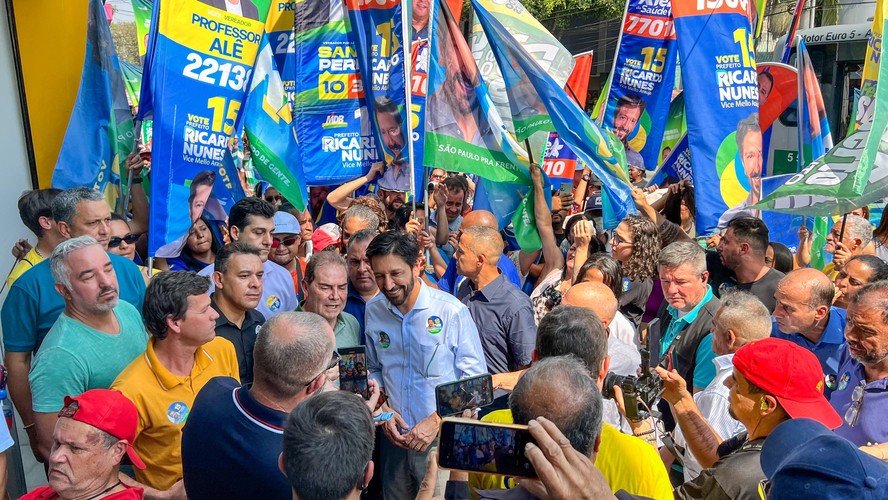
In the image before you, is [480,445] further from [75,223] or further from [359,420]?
[75,223]

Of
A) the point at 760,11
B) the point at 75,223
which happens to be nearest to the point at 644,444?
the point at 75,223

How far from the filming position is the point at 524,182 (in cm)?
698

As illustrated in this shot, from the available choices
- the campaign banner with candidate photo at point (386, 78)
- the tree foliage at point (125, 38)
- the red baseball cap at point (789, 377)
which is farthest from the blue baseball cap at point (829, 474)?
the tree foliage at point (125, 38)

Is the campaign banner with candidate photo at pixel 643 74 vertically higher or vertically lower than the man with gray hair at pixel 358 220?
higher

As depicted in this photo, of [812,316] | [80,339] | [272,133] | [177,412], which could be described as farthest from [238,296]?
[812,316]

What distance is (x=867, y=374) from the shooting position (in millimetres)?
4188

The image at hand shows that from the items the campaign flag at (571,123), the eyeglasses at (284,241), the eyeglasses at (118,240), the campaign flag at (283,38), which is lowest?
the eyeglasses at (284,241)

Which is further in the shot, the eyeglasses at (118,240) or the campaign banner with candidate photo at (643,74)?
the campaign banner with candidate photo at (643,74)

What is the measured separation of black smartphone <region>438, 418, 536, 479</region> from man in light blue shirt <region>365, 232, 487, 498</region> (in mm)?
2488

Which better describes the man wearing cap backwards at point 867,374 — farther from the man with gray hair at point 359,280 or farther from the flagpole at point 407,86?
the flagpole at point 407,86

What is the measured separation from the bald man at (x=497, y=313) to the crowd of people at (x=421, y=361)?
14 mm

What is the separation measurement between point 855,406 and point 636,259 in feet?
9.32

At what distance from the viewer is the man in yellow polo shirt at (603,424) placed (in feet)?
8.69

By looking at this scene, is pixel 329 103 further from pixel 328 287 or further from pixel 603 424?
pixel 603 424
